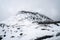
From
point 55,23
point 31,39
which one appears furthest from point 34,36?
point 55,23

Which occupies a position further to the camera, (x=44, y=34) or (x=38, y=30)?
(x=38, y=30)

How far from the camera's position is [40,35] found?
32.1 feet

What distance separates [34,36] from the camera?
9688 mm

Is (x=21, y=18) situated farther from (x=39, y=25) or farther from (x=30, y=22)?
(x=39, y=25)

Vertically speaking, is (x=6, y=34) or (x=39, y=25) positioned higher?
(x=39, y=25)

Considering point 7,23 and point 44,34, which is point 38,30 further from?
point 7,23

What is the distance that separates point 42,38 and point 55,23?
2.78m

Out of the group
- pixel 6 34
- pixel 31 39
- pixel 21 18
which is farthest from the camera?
pixel 21 18

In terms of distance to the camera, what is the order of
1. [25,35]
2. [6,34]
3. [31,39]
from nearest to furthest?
[31,39] < [25,35] < [6,34]

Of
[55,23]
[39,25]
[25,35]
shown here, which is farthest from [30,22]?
[55,23]

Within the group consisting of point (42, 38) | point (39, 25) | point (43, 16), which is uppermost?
point (43, 16)

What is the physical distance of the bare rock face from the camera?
9812 mm

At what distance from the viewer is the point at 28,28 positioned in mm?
11234

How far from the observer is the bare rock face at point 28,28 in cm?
981
